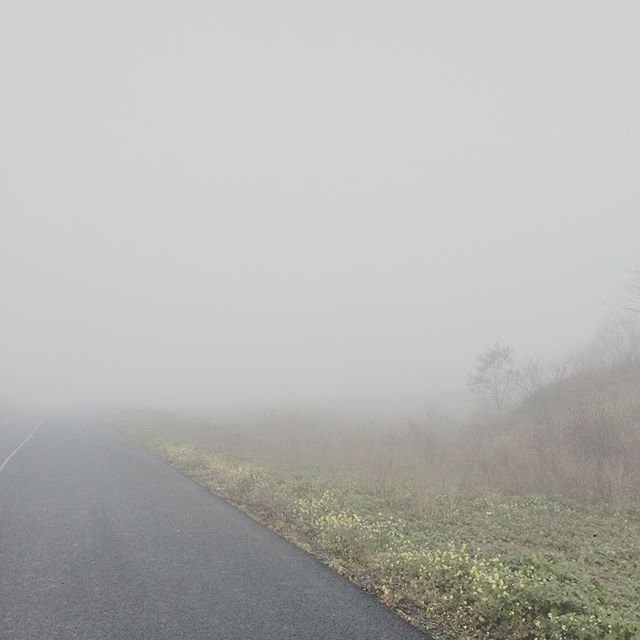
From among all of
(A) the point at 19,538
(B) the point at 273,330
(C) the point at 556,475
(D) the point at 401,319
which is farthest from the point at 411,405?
(B) the point at 273,330

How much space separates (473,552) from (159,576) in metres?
5.47

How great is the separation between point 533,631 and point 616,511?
7.56 meters

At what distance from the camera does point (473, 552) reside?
8.34 meters

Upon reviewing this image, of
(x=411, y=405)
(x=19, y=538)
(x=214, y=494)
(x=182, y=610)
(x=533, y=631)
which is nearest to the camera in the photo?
(x=533, y=631)

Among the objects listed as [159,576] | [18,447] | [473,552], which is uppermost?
[473,552]

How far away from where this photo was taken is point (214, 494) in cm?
1328

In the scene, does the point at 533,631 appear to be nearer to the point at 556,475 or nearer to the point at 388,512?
the point at 388,512

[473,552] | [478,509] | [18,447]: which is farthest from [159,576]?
[18,447]

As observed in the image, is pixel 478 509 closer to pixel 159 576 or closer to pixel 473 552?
pixel 473 552

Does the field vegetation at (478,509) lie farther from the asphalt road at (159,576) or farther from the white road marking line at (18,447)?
the white road marking line at (18,447)

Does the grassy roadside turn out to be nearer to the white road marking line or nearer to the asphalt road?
the asphalt road

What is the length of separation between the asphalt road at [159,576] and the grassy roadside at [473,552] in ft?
2.12

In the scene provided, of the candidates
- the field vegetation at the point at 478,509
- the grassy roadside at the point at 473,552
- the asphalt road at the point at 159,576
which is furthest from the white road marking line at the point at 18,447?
the grassy roadside at the point at 473,552

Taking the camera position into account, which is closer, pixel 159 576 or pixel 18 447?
pixel 159 576
